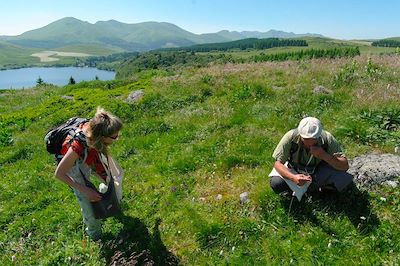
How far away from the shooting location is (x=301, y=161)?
6.84 metres

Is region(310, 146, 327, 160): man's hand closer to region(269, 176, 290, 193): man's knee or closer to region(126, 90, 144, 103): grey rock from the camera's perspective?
region(269, 176, 290, 193): man's knee

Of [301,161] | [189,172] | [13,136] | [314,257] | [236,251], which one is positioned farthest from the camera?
[13,136]

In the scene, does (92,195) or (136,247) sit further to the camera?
(136,247)

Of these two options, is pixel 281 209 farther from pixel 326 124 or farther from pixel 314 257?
pixel 326 124

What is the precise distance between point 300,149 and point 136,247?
3627 mm

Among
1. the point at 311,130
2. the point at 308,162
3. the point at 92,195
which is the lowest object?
the point at 92,195

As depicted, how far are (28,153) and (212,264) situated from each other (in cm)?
861

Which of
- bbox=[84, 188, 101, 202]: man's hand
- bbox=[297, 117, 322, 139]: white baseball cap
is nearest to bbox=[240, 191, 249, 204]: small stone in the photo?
bbox=[297, 117, 322, 139]: white baseball cap

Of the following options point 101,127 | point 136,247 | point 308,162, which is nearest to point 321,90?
point 308,162

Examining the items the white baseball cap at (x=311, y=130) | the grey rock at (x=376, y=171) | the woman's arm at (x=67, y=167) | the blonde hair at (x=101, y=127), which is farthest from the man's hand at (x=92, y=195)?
the grey rock at (x=376, y=171)

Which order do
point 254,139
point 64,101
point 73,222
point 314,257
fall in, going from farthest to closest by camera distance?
point 64,101 → point 254,139 → point 73,222 → point 314,257

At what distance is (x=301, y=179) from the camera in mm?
6281

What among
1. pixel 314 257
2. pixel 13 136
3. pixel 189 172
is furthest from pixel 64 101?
pixel 314 257

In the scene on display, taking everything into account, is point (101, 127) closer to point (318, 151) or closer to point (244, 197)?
point (244, 197)
